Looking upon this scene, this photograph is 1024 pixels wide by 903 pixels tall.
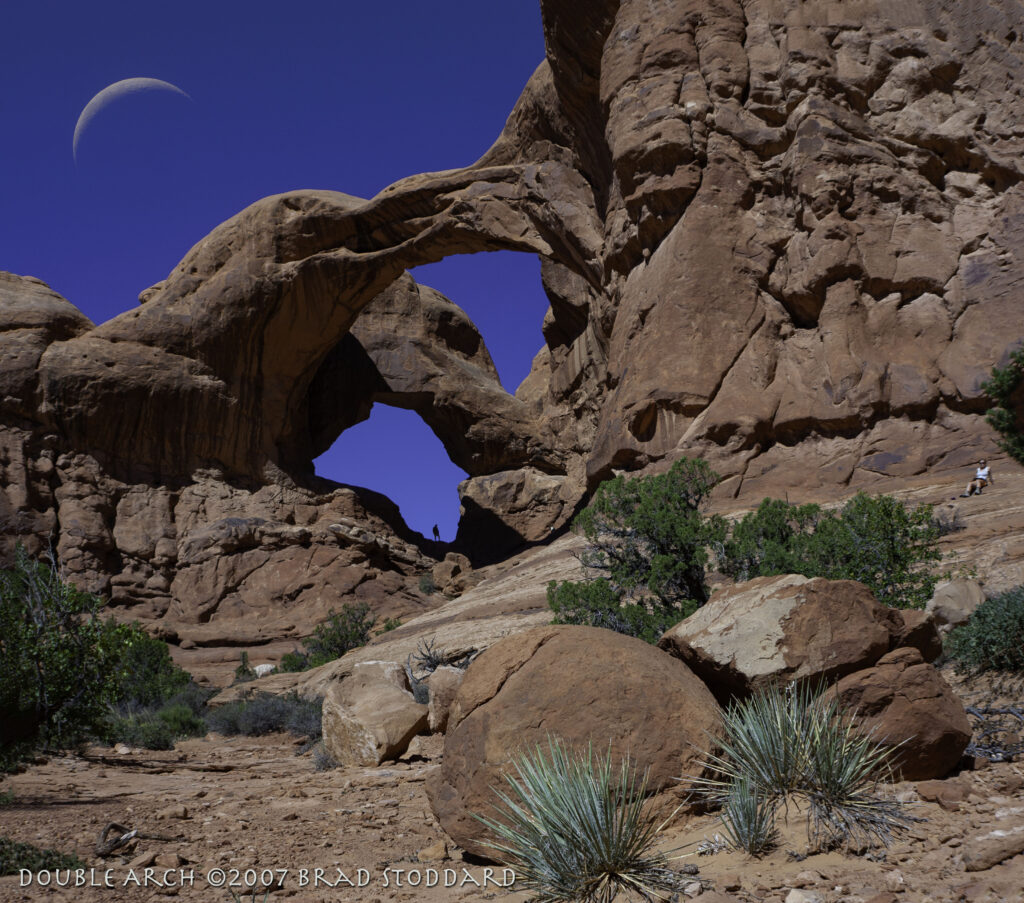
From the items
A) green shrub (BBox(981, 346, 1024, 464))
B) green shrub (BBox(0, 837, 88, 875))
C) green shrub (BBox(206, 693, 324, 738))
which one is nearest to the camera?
green shrub (BBox(0, 837, 88, 875))

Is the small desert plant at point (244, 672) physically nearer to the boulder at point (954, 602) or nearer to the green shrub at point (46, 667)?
the green shrub at point (46, 667)

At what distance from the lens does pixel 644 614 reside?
979 cm

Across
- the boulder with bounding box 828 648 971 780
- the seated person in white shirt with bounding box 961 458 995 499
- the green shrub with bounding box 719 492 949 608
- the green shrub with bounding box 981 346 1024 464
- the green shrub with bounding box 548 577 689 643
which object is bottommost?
the boulder with bounding box 828 648 971 780

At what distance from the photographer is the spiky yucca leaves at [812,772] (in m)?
4.07

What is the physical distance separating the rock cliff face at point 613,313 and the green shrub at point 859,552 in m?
6.98

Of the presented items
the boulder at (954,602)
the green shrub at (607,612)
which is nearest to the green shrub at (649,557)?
the green shrub at (607,612)

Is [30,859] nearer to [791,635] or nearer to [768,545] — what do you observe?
[791,635]

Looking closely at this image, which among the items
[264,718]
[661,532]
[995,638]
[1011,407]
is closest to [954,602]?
[995,638]

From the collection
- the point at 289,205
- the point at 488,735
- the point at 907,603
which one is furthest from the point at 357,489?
the point at 488,735

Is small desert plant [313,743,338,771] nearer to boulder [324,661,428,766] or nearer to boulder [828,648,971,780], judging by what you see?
boulder [324,661,428,766]

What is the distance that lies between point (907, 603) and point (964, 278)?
1150cm

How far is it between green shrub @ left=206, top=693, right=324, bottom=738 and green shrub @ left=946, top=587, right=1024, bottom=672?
9.33 metres

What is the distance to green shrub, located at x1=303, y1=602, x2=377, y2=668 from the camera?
2164cm

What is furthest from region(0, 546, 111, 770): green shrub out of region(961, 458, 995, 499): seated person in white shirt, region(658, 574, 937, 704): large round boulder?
region(961, 458, 995, 499): seated person in white shirt
